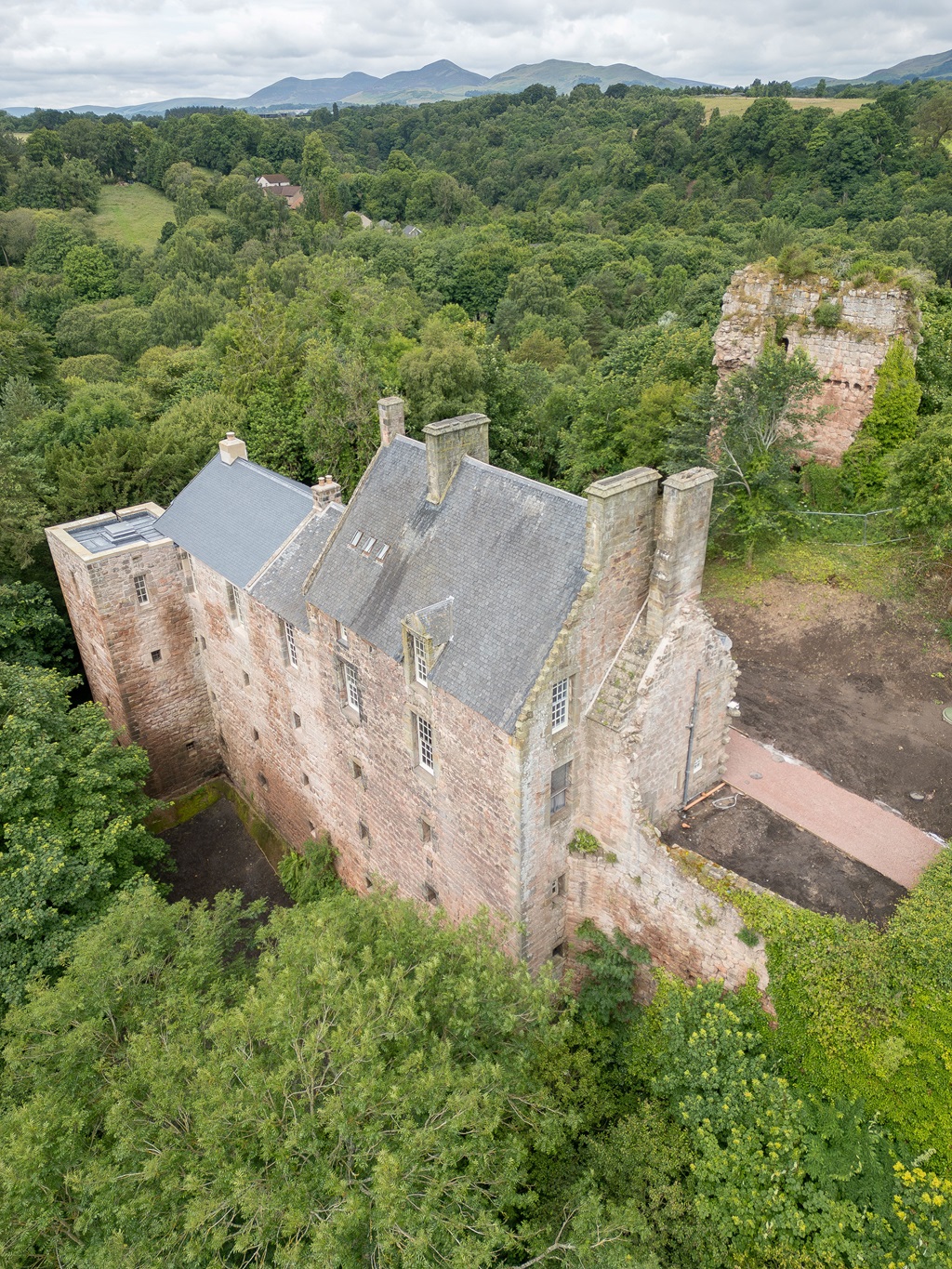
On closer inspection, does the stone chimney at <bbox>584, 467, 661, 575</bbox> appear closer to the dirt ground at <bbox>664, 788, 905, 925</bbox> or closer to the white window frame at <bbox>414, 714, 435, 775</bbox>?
the white window frame at <bbox>414, 714, 435, 775</bbox>

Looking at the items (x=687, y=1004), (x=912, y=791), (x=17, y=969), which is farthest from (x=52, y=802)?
(x=912, y=791)

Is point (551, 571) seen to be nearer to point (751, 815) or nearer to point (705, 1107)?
point (751, 815)

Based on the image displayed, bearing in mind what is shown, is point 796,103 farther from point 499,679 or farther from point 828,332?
point 499,679

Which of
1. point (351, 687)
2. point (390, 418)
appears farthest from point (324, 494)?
point (351, 687)

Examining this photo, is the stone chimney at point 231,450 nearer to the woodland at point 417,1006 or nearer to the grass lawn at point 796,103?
the woodland at point 417,1006

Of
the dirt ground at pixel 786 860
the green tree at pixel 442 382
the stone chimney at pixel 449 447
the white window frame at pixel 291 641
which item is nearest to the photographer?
the dirt ground at pixel 786 860

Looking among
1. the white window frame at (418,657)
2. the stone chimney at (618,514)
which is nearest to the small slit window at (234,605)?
the white window frame at (418,657)
